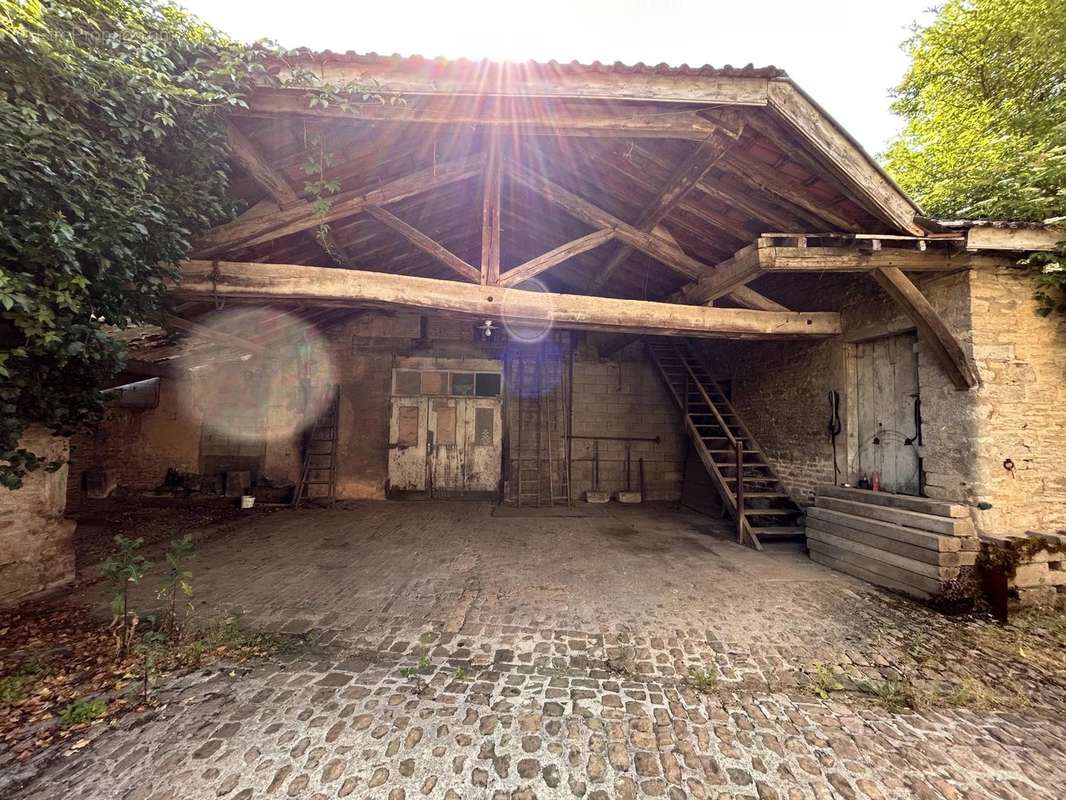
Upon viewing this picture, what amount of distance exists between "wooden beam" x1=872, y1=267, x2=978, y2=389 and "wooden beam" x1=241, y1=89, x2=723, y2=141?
2.28m

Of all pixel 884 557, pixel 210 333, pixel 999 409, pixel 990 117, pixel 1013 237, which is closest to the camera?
pixel 1013 237

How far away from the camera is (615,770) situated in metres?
1.81

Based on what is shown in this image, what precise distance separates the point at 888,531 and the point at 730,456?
8.33ft

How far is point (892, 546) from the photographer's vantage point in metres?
3.72

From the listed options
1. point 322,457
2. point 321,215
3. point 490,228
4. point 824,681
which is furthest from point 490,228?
point 322,457

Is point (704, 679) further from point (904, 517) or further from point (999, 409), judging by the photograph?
point (999, 409)

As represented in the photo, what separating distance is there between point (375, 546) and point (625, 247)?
495 cm

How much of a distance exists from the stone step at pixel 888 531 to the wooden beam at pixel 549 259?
4.04 m

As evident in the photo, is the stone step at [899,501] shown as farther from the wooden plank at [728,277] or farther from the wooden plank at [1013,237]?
the wooden plank at [728,277]

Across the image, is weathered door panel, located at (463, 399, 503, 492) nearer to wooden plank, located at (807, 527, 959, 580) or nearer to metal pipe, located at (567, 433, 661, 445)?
metal pipe, located at (567, 433, 661, 445)

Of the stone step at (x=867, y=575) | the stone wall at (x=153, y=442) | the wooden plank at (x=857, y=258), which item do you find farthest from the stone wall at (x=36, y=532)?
the stone step at (x=867, y=575)

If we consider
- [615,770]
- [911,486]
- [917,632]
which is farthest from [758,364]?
[615,770]

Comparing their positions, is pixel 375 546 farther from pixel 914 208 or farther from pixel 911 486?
pixel 914 208

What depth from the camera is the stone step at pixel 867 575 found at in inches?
137
